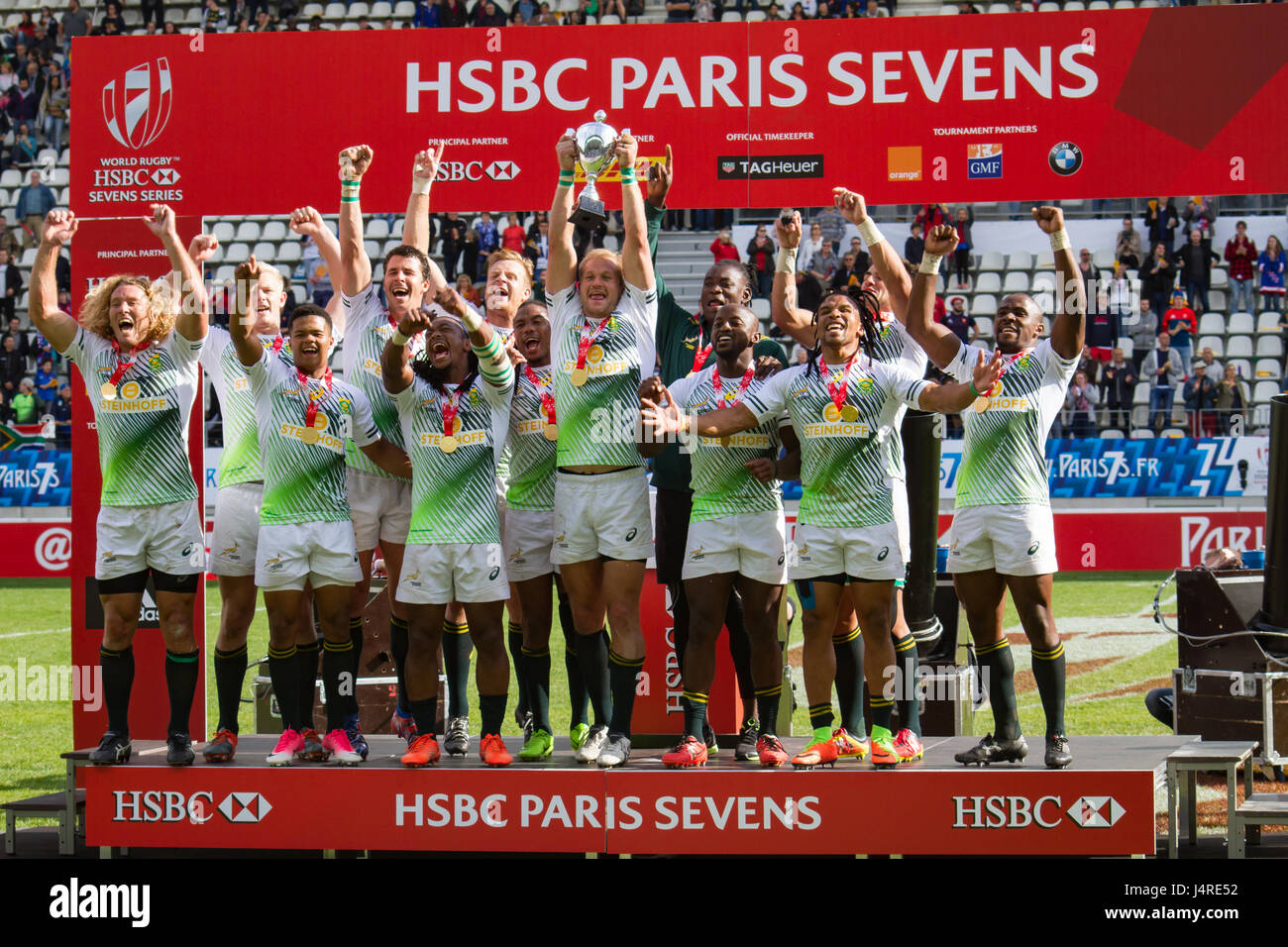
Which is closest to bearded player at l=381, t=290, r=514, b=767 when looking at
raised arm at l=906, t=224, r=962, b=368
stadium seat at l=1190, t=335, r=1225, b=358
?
raised arm at l=906, t=224, r=962, b=368

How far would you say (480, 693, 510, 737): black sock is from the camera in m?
6.16

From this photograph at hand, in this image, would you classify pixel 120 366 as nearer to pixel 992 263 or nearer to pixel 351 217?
pixel 351 217

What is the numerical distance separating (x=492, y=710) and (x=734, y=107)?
3.82 meters

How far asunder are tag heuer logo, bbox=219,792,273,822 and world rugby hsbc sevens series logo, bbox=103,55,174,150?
4093mm

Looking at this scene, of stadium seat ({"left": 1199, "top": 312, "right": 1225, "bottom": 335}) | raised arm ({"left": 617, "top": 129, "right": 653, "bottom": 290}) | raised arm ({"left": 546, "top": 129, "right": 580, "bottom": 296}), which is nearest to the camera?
raised arm ({"left": 617, "top": 129, "right": 653, "bottom": 290})

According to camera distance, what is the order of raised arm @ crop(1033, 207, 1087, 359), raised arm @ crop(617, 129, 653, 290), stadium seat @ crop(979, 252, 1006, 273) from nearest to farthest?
raised arm @ crop(1033, 207, 1087, 359)
raised arm @ crop(617, 129, 653, 290)
stadium seat @ crop(979, 252, 1006, 273)

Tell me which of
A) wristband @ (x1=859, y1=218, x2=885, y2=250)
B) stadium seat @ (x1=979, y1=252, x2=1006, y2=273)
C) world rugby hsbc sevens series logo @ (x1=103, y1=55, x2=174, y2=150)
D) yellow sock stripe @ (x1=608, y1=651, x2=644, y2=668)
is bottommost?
yellow sock stripe @ (x1=608, y1=651, x2=644, y2=668)

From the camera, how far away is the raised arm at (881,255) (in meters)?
6.33

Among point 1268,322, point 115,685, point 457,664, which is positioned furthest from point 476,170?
point 1268,322

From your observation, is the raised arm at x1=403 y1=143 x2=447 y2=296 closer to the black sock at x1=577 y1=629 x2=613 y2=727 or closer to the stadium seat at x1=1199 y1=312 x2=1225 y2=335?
the black sock at x1=577 y1=629 x2=613 y2=727
